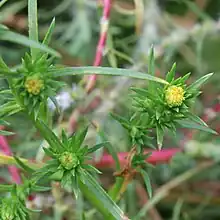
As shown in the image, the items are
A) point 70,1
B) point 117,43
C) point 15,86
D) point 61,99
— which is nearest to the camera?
point 15,86

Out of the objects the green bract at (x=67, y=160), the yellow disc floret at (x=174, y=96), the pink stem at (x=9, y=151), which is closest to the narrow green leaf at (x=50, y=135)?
the green bract at (x=67, y=160)

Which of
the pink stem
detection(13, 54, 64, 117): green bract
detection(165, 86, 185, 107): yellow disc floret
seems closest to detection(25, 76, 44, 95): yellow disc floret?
detection(13, 54, 64, 117): green bract

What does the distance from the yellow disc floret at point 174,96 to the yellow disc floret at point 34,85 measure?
11 centimetres

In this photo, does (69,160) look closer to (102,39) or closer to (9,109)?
(9,109)

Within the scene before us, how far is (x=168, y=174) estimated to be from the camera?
950 mm

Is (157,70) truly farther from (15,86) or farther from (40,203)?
(15,86)

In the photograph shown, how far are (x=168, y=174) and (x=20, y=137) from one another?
0.25m

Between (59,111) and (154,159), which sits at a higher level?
(59,111)

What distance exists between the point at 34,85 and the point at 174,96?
124 millimetres

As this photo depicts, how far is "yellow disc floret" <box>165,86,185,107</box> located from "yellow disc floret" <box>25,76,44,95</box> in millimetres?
113

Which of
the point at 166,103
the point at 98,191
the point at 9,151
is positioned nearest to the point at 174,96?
the point at 166,103

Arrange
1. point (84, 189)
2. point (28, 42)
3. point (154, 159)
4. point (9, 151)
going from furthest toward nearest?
1. point (154, 159)
2. point (9, 151)
3. point (84, 189)
4. point (28, 42)

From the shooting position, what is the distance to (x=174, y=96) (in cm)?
52

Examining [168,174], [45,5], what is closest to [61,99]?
[168,174]
